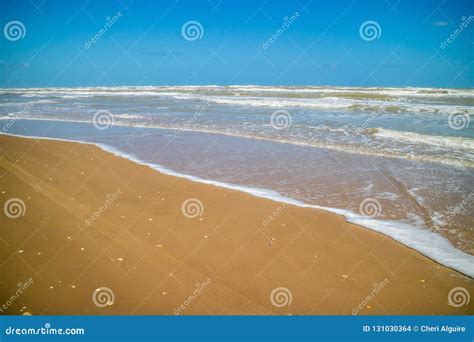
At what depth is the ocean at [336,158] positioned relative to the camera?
20.4 feet

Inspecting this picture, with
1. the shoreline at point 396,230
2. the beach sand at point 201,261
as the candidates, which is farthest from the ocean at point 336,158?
the beach sand at point 201,261

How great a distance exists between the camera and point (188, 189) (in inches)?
303

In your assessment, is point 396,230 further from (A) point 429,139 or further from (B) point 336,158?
(A) point 429,139

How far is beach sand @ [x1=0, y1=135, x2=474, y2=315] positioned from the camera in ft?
13.1

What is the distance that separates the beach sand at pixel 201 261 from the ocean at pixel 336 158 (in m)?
0.61

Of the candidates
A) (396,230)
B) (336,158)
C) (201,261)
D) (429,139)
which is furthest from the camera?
(429,139)

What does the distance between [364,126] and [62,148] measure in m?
12.4

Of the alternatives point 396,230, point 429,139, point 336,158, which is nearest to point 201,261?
point 396,230

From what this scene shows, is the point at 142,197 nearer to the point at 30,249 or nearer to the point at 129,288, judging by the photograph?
the point at 30,249

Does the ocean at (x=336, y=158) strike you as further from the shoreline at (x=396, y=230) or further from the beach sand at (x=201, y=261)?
the beach sand at (x=201, y=261)

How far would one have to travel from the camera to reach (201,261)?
4.81 m

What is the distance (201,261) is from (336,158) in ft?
22.3

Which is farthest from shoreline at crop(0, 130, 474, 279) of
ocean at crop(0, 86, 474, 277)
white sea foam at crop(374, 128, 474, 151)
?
white sea foam at crop(374, 128, 474, 151)

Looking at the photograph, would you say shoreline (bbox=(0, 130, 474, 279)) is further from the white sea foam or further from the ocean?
the white sea foam
